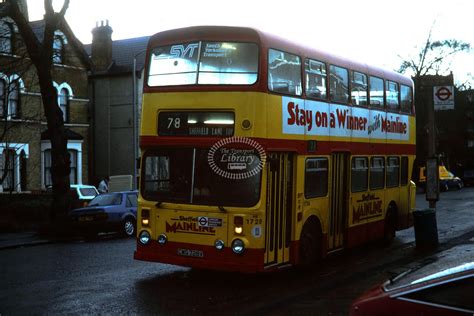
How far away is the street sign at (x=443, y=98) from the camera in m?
16.2

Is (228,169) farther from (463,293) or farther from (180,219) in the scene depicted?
(463,293)

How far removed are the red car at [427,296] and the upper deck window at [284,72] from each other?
5.61 meters

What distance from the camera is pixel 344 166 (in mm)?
12867

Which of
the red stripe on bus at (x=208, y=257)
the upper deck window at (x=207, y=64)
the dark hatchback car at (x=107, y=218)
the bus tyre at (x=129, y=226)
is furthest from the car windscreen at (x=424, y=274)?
the bus tyre at (x=129, y=226)

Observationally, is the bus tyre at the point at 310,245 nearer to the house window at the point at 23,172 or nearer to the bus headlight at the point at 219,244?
the bus headlight at the point at 219,244

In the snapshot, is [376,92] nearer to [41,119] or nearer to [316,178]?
[316,178]

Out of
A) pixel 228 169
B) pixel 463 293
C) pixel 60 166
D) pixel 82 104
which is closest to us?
pixel 463 293

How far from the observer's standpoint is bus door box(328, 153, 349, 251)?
1233 centimetres

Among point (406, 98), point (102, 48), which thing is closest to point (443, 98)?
point (406, 98)

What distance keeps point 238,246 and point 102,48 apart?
36056mm

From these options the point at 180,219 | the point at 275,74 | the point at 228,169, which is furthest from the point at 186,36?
the point at 180,219

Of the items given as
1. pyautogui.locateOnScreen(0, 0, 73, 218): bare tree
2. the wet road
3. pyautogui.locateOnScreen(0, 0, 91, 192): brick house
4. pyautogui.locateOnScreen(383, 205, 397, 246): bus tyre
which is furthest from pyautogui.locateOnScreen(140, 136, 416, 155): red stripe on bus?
pyautogui.locateOnScreen(0, 0, 91, 192): brick house

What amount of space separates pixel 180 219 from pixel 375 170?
6112mm

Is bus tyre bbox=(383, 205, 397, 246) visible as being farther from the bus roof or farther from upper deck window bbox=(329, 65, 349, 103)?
the bus roof
